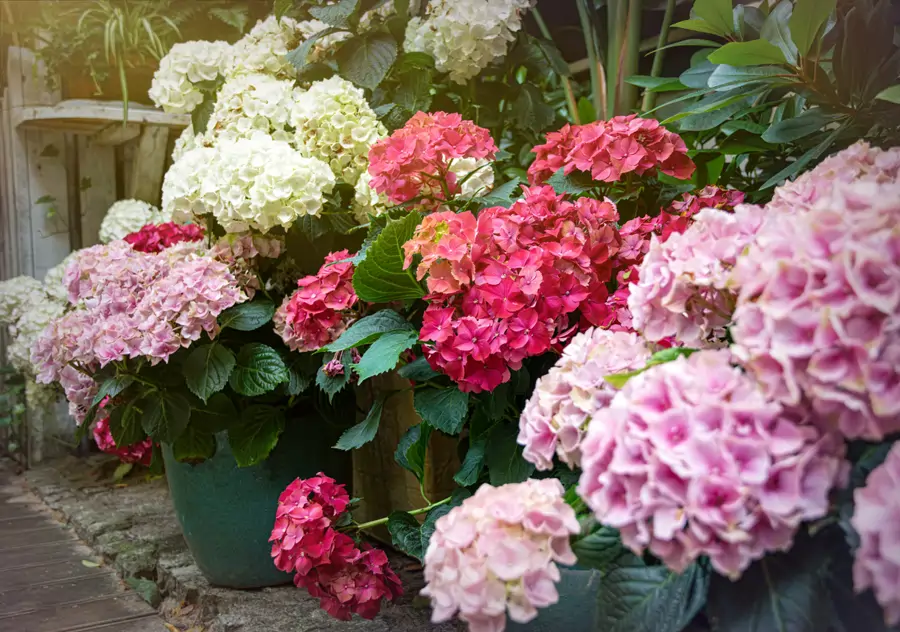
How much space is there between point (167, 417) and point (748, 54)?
1.10m

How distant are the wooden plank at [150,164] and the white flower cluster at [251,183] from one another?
3.96 feet

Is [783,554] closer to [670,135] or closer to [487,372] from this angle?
[487,372]

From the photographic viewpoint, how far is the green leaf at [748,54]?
87cm

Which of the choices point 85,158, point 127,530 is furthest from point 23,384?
point 127,530

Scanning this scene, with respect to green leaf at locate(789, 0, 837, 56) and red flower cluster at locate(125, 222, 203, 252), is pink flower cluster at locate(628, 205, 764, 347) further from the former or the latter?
red flower cluster at locate(125, 222, 203, 252)

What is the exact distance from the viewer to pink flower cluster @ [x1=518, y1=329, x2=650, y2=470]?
670 millimetres

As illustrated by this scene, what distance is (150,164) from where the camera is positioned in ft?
8.23

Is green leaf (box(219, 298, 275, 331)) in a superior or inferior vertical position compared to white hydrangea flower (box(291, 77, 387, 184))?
inferior

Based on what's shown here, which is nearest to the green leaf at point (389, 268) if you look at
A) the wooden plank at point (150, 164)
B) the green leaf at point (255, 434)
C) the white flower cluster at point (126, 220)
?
the green leaf at point (255, 434)

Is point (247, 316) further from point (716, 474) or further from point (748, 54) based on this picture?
point (716, 474)

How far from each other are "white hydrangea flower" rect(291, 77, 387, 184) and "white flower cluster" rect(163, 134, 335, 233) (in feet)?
0.20

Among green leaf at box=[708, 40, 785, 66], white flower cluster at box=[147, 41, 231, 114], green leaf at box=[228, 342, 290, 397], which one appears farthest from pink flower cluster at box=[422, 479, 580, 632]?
white flower cluster at box=[147, 41, 231, 114]

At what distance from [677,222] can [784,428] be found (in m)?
0.49

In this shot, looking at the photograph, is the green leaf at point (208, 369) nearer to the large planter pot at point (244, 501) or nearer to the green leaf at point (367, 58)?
the large planter pot at point (244, 501)
